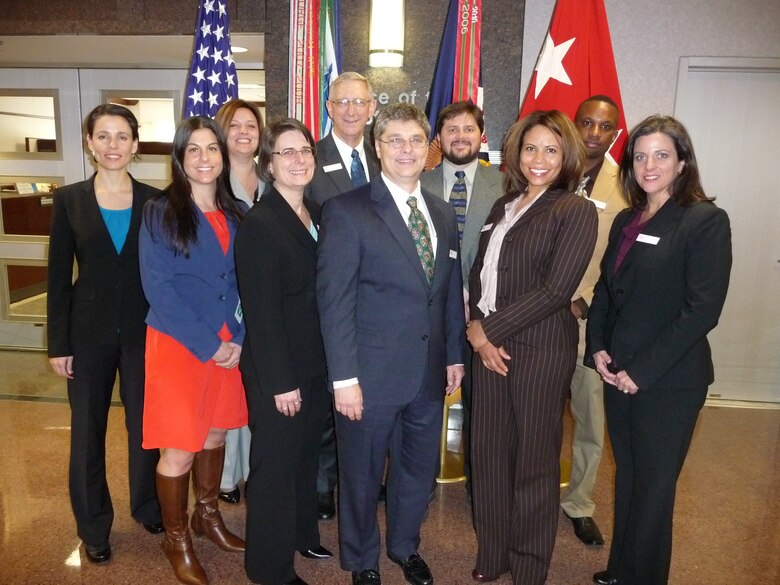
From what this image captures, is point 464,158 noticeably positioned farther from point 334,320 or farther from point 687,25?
point 687,25

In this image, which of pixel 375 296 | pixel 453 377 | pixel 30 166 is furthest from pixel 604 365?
pixel 30 166

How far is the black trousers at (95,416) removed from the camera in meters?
2.25

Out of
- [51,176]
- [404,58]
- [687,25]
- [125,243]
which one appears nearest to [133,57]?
[51,176]

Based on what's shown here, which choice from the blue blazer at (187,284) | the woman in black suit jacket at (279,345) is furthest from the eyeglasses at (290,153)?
the blue blazer at (187,284)

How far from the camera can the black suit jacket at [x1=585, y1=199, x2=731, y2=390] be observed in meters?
1.77

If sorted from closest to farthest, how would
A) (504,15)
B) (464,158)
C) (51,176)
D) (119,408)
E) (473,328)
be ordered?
(473,328)
(464,158)
(504,15)
(119,408)
(51,176)

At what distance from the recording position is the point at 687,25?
3908 millimetres

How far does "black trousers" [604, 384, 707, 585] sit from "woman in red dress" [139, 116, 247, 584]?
4.65 ft

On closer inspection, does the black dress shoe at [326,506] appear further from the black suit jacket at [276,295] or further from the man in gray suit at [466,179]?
the black suit jacket at [276,295]

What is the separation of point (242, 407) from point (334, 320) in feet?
2.27

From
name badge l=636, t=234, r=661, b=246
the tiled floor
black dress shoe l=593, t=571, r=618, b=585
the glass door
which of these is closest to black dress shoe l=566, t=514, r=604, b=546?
the tiled floor

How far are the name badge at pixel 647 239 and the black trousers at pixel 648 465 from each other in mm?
476

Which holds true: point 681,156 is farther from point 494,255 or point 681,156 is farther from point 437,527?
point 437,527

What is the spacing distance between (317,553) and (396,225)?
140cm
